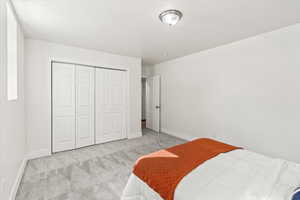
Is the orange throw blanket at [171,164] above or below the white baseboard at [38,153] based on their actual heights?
above

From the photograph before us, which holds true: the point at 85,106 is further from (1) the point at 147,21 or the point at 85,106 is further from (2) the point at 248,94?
(2) the point at 248,94

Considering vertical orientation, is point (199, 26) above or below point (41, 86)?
above

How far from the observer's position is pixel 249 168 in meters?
1.28

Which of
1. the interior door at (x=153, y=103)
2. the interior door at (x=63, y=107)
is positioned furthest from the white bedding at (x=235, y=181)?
the interior door at (x=153, y=103)

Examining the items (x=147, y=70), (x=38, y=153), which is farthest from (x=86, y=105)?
(x=147, y=70)

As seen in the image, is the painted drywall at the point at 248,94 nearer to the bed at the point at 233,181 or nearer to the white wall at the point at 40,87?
the bed at the point at 233,181

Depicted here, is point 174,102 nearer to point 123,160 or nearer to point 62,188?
point 123,160

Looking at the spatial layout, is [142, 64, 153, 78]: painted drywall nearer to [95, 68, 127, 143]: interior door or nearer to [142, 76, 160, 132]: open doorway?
[142, 76, 160, 132]: open doorway

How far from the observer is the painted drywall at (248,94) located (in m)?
2.31

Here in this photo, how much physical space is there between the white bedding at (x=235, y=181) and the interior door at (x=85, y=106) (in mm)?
2550

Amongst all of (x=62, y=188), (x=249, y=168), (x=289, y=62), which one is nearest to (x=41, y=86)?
(x=62, y=188)

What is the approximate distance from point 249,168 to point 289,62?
217 cm

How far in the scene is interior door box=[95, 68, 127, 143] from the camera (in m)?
3.72

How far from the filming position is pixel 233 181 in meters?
1.08
